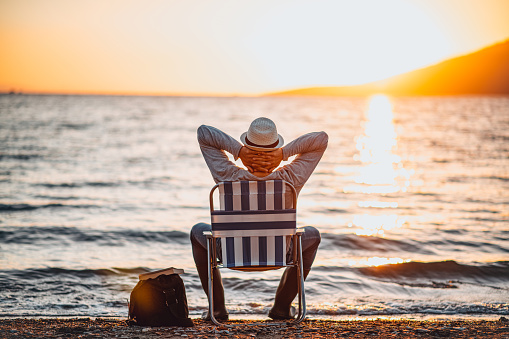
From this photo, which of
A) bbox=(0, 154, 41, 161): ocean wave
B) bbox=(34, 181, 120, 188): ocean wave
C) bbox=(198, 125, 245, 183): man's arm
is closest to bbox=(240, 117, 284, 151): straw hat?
bbox=(198, 125, 245, 183): man's arm

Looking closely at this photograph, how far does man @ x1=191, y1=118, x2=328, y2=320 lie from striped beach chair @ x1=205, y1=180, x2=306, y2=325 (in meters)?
0.12

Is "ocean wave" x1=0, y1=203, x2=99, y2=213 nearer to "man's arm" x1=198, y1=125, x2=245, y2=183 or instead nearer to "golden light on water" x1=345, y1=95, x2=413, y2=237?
"golden light on water" x1=345, y1=95, x2=413, y2=237

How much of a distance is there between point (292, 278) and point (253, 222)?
2.39ft

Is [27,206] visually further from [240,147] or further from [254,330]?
[254,330]

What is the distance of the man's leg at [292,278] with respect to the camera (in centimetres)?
448

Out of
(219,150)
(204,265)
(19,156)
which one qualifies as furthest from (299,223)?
(19,156)

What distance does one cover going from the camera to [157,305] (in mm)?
4312

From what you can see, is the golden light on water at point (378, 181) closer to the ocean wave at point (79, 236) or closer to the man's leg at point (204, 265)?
the ocean wave at point (79, 236)

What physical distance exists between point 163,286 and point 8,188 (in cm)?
1011

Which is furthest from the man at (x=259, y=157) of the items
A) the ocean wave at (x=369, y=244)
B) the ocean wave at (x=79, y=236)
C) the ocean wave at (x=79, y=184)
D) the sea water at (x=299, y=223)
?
the ocean wave at (x=79, y=184)

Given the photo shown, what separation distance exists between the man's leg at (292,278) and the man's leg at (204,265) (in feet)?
1.47

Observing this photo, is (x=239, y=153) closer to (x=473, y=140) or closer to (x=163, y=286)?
(x=163, y=286)

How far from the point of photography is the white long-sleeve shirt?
4312mm

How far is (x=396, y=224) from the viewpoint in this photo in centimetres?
967
